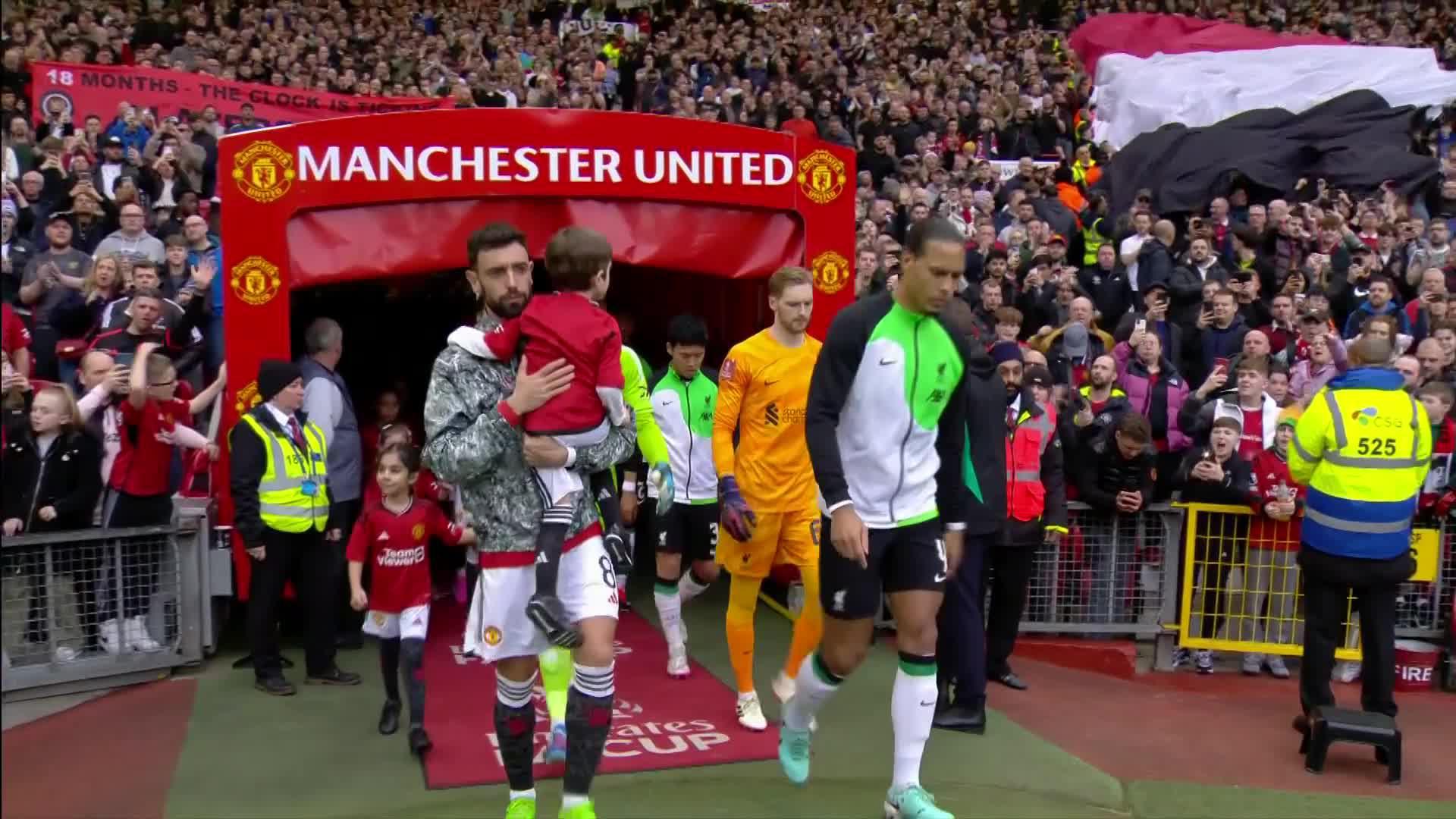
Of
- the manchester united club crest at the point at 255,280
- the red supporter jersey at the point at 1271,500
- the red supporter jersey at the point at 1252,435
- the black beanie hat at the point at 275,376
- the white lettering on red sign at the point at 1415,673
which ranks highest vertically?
the manchester united club crest at the point at 255,280

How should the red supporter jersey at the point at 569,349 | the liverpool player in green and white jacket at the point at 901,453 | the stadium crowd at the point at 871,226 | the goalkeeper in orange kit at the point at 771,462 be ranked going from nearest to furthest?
the red supporter jersey at the point at 569,349 → the liverpool player in green and white jacket at the point at 901,453 → the goalkeeper in orange kit at the point at 771,462 → the stadium crowd at the point at 871,226

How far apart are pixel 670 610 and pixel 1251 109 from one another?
1238cm

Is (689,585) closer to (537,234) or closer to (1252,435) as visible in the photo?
(537,234)

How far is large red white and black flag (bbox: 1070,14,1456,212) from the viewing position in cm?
1388

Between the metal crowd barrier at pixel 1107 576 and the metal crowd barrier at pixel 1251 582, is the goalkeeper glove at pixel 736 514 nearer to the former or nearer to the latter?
the metal crowd barrier at pixel 1107 576

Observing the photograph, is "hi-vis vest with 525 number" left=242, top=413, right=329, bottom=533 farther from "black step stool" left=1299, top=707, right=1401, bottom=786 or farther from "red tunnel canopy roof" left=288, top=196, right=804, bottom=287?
"black step stool" left=1299, top=707, right=1401, bottom=786

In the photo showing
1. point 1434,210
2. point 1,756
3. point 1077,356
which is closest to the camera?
point 1,756

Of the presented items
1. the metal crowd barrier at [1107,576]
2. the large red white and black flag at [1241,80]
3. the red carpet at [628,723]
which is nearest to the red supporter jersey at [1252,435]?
the metal crowd barrier at [1107,576]

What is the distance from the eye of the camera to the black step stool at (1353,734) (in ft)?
18.3

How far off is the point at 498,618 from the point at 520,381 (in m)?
0.80

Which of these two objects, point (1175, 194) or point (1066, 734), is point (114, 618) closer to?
point (1066, 734)

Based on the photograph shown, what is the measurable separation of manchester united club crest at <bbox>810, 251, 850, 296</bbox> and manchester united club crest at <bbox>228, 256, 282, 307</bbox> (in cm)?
300

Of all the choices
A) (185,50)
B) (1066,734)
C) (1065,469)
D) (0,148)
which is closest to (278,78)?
(185,50)

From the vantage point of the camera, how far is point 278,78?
49.1ft
